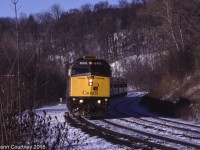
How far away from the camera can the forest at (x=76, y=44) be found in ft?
27.4

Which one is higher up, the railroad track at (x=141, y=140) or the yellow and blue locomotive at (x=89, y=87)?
the yellow and blue locomotive at (x=89, y=87)

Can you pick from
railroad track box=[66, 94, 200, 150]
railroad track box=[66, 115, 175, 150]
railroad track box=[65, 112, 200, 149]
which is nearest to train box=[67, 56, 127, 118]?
railroad track box=[66, 94, 200, 150]

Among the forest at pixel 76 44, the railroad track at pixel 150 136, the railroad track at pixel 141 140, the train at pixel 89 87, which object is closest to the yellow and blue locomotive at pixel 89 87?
the train at pixel 89 87

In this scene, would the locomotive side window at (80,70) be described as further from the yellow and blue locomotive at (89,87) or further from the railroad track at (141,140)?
the railroad track at (141,140)

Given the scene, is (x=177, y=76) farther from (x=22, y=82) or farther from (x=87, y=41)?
(x=22, y=82)

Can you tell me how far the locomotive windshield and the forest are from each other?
64cm

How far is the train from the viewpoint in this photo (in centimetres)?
2511

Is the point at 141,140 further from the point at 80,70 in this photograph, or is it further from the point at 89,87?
the point at 80,70

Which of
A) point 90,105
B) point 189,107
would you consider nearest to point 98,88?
point 90,105

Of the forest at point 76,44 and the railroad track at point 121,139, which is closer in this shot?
the forest at point 76,44

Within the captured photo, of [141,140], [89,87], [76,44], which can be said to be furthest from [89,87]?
[141,140]

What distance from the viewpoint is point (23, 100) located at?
27.5 feet

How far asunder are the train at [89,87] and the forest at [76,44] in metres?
0.77

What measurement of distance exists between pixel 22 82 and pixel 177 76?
32230 mm
